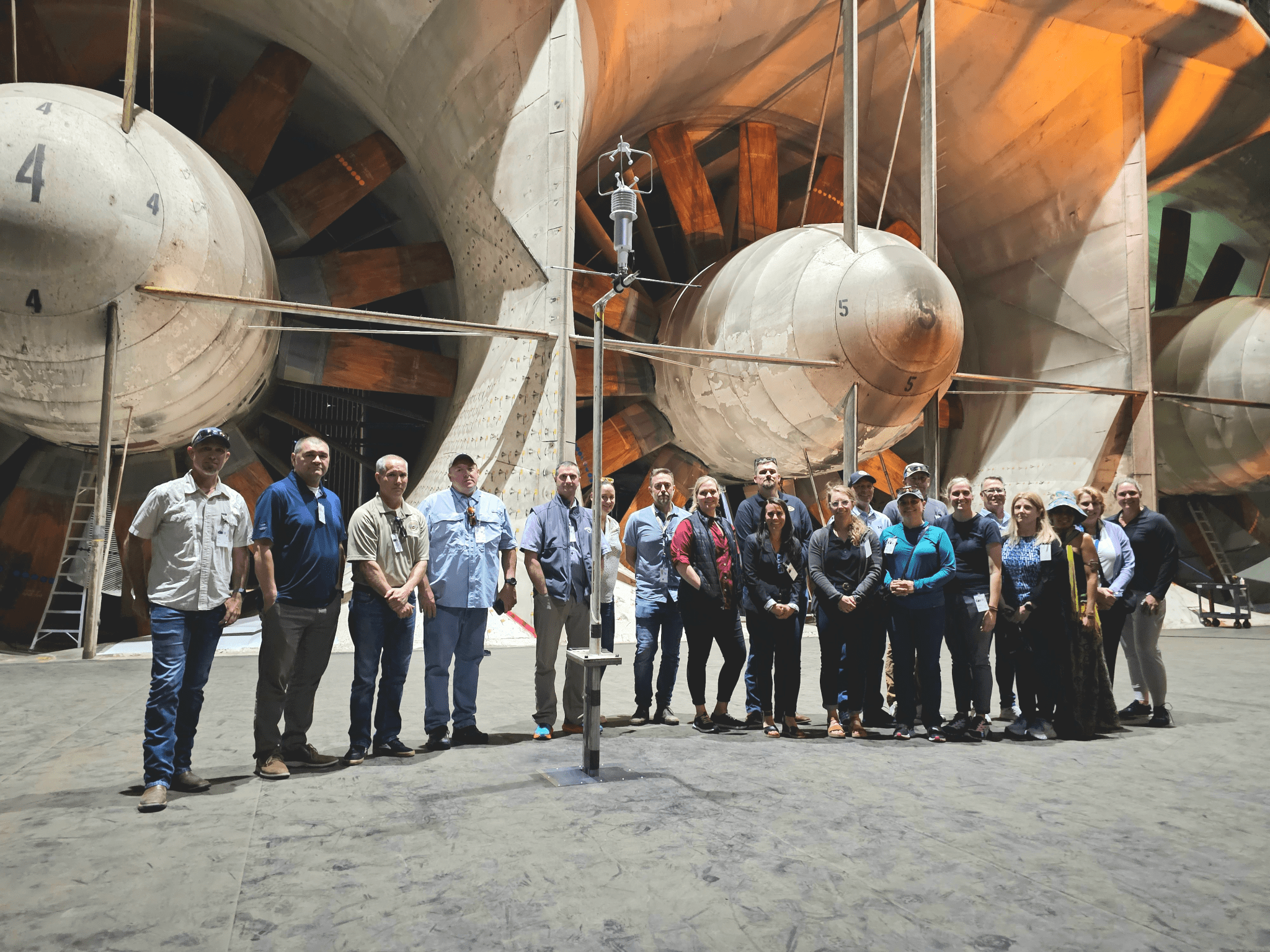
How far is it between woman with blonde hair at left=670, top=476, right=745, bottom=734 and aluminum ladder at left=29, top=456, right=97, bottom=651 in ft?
14.0

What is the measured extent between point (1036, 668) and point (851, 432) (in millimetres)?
3530

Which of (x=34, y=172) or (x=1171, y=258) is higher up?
(x=1171, y=258)

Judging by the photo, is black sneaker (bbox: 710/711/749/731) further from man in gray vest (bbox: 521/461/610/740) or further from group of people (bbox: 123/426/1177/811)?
man in gray vest (bbox: 521/461/610/740)

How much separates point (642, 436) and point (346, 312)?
3.99 m

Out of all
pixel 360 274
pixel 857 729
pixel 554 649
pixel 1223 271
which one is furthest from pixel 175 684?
pixel 1223 271

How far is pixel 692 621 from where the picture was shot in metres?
4.85

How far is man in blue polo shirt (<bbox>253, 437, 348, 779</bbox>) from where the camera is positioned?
11.7 ft

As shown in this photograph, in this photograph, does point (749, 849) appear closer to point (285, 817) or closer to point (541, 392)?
point (285, 817)

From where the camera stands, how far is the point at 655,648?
501cm

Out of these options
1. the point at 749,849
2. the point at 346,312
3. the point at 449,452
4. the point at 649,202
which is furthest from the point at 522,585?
the point at 649,202

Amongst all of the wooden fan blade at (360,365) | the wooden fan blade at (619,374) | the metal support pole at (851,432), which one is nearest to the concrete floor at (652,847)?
the metal support pole at (851,432)

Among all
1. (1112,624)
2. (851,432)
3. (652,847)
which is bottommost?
(652,847)

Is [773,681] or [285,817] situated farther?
[773,681]

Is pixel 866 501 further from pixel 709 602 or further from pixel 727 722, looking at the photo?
pixel 727 722
